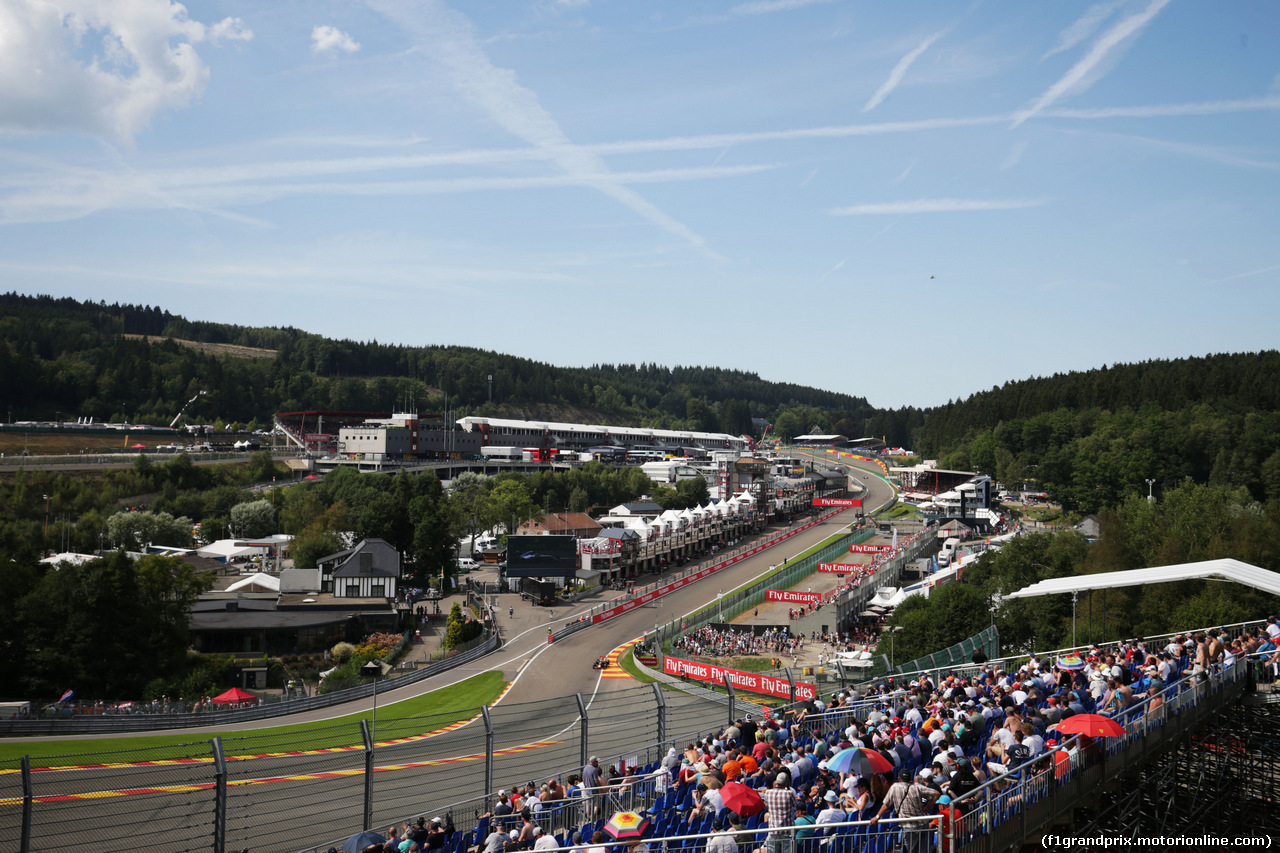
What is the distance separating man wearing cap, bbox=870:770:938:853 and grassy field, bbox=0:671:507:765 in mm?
7360

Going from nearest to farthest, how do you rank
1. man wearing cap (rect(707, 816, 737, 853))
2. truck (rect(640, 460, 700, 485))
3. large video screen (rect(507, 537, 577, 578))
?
man wearing cap (rect(707, 816, 737, 853)) → large video screen (rect(507, 537, 577, 578)) → truck (rect(640, 460, 700, 485))

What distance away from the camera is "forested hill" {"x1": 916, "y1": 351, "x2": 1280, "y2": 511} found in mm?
93500

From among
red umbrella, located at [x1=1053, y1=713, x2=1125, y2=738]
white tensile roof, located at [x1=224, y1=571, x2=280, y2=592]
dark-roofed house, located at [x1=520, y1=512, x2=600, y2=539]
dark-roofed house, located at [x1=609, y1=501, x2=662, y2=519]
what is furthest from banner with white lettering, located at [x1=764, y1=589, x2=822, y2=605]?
red umbrella, located at [x1=1053, y1=713, x2=1125, y2=738]

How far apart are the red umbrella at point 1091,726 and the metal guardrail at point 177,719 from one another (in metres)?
19.6

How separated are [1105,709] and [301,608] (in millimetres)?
43760

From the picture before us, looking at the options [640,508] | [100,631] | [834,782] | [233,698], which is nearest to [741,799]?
[834,782]

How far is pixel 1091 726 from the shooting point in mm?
12703

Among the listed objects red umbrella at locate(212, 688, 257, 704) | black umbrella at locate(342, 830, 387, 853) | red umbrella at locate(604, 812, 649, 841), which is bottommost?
red umbrella at locate(212, 688, 257, 704)

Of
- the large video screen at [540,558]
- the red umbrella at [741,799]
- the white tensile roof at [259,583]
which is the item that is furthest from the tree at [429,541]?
the red umbrella at [741,799]

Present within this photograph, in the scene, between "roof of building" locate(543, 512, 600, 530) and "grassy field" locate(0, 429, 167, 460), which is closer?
"roof of building" locate(543, 512, 600, 530)

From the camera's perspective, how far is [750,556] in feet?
270

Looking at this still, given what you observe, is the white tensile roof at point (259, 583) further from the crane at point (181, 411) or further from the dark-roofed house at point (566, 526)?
the crane at point (181, 411)

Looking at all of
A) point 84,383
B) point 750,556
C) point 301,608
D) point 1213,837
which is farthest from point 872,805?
point 84,383

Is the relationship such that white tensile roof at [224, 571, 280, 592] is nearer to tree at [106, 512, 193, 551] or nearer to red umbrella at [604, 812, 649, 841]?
tree at [106, 512, 193, 551]
